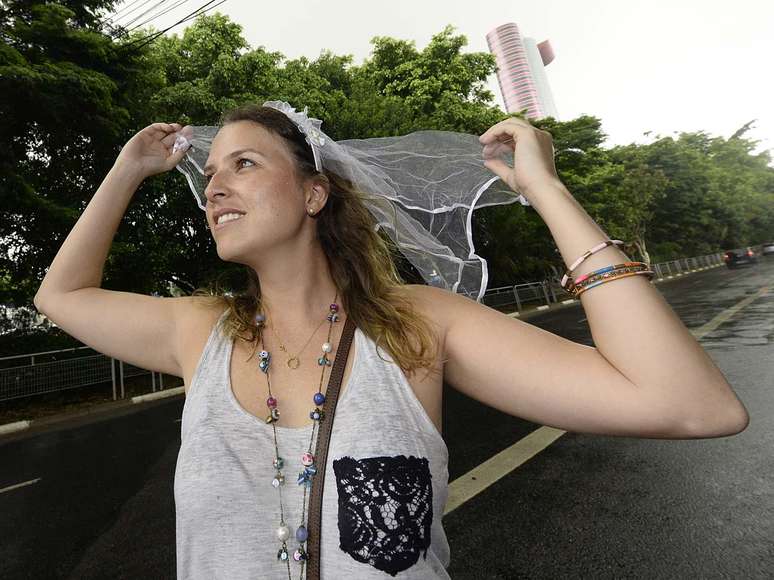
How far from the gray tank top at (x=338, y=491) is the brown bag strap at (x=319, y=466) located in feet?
0.05

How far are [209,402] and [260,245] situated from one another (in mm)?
509

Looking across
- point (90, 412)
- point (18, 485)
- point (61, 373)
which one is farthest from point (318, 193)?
point (61, 373)

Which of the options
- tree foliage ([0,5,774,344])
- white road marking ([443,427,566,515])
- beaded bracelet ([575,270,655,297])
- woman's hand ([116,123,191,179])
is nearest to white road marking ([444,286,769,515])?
white road marking ([443,427,566,515])

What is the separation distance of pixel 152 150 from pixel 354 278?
0.95 metres

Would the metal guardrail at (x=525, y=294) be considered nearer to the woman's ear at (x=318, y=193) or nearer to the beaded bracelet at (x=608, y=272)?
the woman's ear at (x=318, y=193)

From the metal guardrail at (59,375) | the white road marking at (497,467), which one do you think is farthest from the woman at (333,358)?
the metal guardrail at (59,375)

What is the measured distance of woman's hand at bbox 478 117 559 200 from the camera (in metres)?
1.17

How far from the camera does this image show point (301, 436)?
1160 millimetres

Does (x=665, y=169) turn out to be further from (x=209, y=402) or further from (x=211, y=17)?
(x=209, y=402)

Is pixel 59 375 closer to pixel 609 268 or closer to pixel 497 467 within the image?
pixel 497 467

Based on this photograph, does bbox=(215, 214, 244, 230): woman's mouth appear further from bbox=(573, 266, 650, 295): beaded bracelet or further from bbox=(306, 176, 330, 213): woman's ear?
bbox=(573, 266, 650, 295): beaded bracelet

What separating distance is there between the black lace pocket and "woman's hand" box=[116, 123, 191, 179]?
53.2 inches

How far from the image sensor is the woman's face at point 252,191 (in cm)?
141

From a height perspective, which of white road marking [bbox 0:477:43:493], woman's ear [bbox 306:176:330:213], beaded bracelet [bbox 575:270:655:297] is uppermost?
woman's ear [bbox 306:176:330:213]
